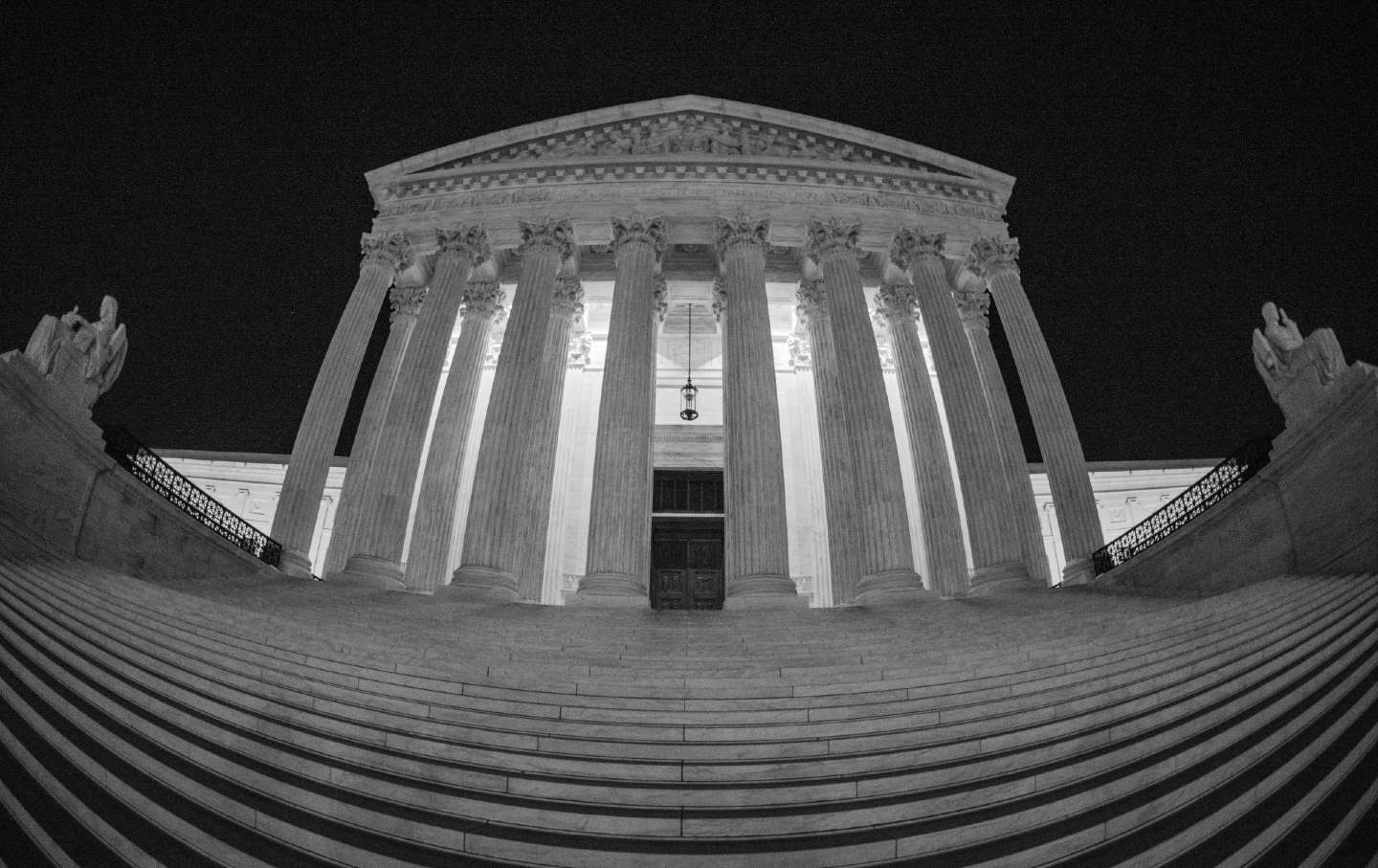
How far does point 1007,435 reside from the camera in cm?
2431

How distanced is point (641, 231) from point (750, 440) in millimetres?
9409

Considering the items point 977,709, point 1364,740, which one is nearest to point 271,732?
point 977,709

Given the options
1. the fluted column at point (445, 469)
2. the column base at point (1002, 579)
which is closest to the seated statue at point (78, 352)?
the fluted column at point (445, 469)

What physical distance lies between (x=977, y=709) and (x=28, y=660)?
10559 mm

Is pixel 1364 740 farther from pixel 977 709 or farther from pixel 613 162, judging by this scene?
pixel 613 162

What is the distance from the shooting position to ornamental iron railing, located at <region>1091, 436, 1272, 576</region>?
14961 mm

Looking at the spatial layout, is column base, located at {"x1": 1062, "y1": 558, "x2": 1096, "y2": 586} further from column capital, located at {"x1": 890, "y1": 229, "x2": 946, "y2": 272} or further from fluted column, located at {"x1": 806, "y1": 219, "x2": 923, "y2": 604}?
column capital, located at {"x1": 890, "y1": 229, "x2": 946, "y2": 272}

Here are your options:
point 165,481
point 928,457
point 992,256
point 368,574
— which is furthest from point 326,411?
point 992,256

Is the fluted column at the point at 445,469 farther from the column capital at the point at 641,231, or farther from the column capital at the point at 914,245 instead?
the column capital at the point at 914,245

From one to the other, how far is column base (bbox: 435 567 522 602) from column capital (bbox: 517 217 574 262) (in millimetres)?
11854

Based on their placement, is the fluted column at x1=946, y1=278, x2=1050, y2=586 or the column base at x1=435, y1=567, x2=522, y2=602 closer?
the column base at x1=435, y1=567, x2=522, y2=602

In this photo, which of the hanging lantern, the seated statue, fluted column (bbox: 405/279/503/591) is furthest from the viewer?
the hanging lantern

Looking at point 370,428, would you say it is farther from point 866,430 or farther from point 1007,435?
point 1007,435

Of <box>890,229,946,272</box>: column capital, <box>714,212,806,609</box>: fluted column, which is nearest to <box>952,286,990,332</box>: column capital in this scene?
<box>890,229,946,272</box>: column capital
